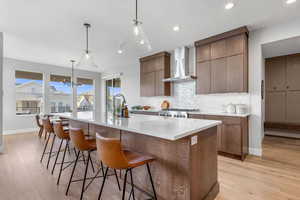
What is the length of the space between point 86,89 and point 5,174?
5.50 metres

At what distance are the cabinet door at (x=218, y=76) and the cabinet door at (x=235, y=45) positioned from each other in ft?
0.68

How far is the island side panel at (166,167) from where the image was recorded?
1421mm

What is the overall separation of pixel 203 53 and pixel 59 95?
20.0 feet

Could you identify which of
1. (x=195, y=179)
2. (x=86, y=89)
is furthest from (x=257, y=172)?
(x=86, y=89)

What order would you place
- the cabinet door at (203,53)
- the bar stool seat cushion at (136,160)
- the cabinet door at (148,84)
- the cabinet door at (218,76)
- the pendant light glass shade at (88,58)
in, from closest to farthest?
the bar stool seat cushion at (136,160) → the pendant light glass shade at (88,58) → the cabinet door at (218,76) → the cabinet door at (203,53) → the cabinet door at (148,84)

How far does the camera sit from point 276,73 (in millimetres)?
4852

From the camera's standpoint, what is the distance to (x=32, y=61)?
226 inches

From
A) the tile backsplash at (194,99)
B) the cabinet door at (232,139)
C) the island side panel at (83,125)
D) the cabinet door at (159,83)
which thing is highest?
the cabinet door at (159,83)

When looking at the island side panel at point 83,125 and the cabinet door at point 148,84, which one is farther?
the cabinet door at point 148,84

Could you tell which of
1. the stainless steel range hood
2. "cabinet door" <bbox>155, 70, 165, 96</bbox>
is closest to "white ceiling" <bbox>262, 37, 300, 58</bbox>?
the stainless steel range hood

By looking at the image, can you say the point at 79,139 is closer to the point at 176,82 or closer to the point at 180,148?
the point at 180,148

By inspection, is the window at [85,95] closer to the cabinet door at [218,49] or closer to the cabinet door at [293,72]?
the cabinet door at [218,49]

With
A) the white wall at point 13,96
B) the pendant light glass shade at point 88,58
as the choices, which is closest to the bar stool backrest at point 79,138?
the pendant light glass shade at point 88,58

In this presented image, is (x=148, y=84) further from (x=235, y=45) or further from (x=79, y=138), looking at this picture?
(x=79, y=138)
